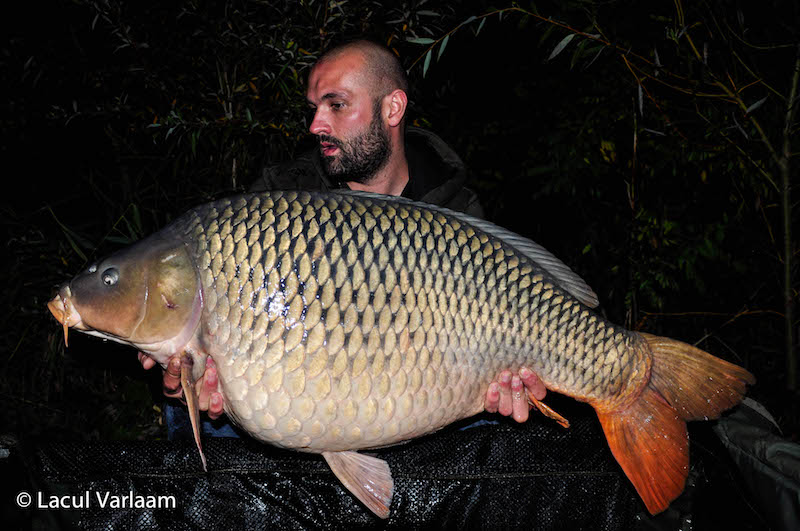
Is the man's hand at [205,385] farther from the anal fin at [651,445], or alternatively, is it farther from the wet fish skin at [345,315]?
the anal fin at [651,445]

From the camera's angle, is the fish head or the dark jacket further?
the dark jacket

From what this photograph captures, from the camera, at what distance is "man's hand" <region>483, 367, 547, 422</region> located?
1.31m

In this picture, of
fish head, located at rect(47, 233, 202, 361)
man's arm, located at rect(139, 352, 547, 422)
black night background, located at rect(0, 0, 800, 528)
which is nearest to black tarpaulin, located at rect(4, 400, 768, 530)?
man's arm, located at rect(139, 352, 547, 422)

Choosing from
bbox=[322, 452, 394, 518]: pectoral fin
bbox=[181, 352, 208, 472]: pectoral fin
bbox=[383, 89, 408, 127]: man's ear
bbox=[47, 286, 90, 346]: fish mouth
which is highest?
bbox=[383, 89, 408, 127]: man's ear

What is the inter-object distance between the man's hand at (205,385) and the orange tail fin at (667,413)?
85 centimetres

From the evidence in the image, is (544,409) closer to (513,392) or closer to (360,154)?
(513,392)

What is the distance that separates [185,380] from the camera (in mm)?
1199

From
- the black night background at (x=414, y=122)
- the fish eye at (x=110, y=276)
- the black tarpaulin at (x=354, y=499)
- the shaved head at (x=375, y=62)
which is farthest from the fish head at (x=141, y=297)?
the black night background at (x=414, y=122)

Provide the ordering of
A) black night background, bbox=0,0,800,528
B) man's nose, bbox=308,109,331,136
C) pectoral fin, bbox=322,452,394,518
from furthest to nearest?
black night background, bbox=0,0,800,528 → man's nose, bbox=308,109,331,136 → pectoral fin, bbox=322,452,394,518

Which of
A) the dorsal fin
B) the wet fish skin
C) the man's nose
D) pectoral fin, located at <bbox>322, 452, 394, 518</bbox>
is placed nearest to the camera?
the wet fish skin

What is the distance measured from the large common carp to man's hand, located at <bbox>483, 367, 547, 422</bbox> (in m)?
0.03

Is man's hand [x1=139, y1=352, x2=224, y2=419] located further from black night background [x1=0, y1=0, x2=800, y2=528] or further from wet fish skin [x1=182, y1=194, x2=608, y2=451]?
black night background [x1=0, y1=0, x2=800, y2=528]

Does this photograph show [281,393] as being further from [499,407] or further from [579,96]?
[579,96]

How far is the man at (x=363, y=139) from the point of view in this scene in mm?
1990
